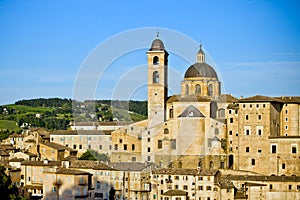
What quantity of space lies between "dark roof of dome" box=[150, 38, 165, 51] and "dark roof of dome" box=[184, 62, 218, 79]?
4336mm

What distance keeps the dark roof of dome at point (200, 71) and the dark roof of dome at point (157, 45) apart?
434 cm

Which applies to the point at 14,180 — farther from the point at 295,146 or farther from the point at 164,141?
the point at 295,146

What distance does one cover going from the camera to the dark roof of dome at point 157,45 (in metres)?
62.5

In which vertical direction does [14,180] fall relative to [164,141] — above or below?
below

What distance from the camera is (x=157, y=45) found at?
62906mm

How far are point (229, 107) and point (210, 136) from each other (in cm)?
308

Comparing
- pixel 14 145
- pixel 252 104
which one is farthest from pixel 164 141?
pixel 14 145

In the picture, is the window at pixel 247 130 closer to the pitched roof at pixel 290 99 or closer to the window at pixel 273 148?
the window at pixel 273 148

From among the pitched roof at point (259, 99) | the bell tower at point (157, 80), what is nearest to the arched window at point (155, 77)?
the bell tower at point (157, 80)

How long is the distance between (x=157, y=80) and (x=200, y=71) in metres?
5.07

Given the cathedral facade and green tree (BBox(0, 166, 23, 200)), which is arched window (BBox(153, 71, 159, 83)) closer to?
the cathedral facade

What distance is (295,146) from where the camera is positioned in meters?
51.3

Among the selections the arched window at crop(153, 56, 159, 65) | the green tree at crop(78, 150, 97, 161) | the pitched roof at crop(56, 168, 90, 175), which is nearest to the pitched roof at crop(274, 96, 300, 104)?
the arched window at crop(153, 56, 159, 65)

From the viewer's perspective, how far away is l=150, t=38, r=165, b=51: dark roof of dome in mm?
62500
